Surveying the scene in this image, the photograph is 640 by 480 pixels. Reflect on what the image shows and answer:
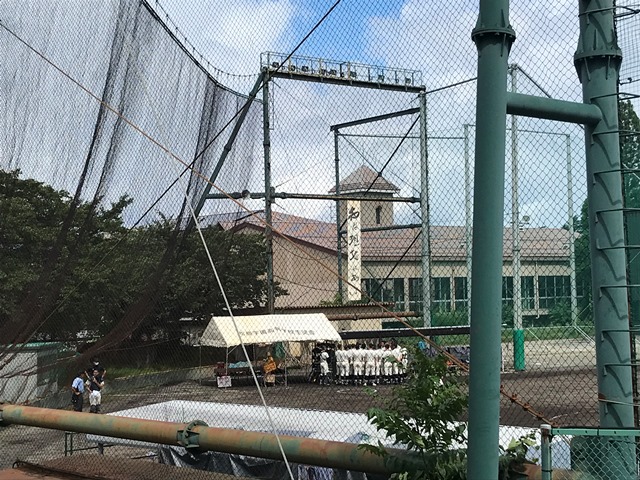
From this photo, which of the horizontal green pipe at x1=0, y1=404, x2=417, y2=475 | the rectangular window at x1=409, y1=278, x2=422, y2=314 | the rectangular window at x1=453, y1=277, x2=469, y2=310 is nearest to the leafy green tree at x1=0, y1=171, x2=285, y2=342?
the horizontal green pipe at x1=0, y1=404, x2=417, y2=475

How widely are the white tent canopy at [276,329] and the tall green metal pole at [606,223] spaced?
29.7 feet

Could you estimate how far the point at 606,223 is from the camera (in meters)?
3.85

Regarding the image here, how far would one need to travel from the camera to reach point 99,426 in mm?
A: 5938

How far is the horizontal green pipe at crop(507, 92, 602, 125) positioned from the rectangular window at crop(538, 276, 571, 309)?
0.85m

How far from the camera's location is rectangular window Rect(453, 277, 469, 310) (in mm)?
4832

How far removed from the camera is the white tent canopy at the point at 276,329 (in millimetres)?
13784

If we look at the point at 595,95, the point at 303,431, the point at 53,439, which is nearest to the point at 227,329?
the point at 53,439

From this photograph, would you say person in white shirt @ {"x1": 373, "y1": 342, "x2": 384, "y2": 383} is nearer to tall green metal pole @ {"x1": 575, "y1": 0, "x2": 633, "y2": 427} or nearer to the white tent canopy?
the white tent canopy

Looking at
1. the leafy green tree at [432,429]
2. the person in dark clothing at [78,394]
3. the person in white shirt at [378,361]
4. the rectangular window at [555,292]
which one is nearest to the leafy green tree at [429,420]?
the leafy green tree at [432,429]

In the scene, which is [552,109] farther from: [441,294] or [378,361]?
[378,361]

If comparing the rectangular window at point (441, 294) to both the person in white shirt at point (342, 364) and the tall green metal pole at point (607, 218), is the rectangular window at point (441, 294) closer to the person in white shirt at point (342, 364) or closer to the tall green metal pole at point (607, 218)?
the tall green metal pole at point (607, 218)

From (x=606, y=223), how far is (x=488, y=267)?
0.95m

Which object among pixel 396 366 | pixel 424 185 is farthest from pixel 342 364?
pixel 424 185

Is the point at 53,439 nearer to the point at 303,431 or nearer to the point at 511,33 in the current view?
the point at 303,431
